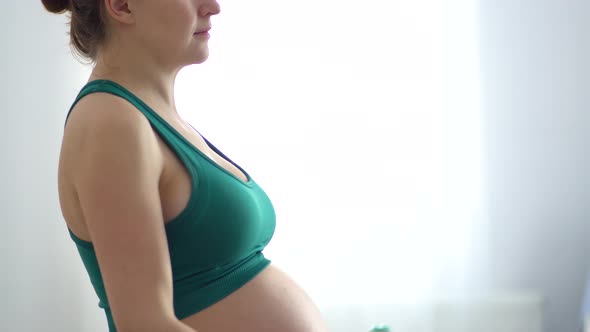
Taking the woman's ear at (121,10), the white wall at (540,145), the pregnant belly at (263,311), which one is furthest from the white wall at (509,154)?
the woman's ear at (121,10)

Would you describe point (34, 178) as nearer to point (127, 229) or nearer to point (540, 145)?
point (540, 145)

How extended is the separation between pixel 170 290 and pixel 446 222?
1.72 m

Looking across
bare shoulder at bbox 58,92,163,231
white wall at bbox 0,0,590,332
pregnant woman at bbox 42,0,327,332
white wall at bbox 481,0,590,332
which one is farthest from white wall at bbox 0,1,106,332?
bare shoulder at bbox 58,92,163,231

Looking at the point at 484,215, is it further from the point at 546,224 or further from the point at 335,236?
the point at 335,236

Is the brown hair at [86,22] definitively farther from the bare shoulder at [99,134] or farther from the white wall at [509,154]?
the white wall at [509,154]

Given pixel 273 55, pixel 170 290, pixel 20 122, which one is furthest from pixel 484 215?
pixel 170 290

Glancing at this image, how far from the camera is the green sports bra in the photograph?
2.68 ft

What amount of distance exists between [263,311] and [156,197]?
23 centimetres

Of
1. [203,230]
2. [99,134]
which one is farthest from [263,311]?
[99,134]

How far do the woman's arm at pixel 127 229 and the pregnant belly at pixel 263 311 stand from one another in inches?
4.6

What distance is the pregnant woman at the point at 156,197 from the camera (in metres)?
0.74

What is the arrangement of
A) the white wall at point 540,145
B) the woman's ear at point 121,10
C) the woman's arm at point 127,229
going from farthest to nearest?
the white wall at point 540,145
the woman's ear at point 121,10
the woman's arm at point 127,229

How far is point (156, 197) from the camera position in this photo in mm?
761

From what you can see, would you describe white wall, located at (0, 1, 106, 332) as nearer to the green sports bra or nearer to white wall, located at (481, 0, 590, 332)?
white wall, located at (481, 0, 590, 332)
